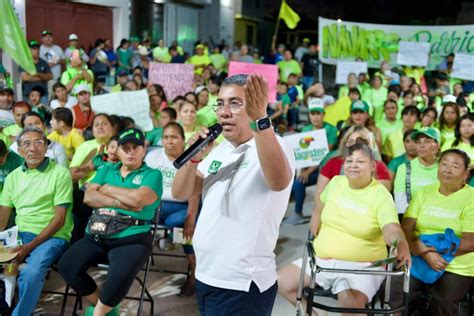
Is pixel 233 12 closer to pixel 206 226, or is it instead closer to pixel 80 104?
pixel 80 104

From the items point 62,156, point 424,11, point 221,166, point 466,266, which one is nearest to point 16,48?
point 62,156

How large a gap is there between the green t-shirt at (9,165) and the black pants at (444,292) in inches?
125

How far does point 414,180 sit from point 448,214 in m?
0.83

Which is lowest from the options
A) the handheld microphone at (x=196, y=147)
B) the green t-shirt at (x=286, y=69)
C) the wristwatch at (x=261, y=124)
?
the handheld microphone at (x=196, y=147)

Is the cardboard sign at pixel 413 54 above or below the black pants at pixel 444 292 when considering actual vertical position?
above

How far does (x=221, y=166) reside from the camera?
90.4 inches

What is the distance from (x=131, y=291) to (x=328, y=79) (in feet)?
46.0

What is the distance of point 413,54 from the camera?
12.0 metres

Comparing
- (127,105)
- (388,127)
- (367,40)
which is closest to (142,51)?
(367,40)

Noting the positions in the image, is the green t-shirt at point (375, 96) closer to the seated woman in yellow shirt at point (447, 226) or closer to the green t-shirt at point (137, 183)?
the seated woman in yellow shirt at point (447, 226)

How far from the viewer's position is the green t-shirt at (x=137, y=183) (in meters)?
4.01

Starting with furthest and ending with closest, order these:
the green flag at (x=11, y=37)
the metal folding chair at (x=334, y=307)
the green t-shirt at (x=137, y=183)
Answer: the green flag at (x=11, y=37)
the green t-shirt at (x=137, y=183)
the metal folding chair at (x=334, y=307)

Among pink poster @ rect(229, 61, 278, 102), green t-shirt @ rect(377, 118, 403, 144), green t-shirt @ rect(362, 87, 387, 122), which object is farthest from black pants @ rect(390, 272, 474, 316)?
green t-shirt @ rect(362, 87, 387, 122)

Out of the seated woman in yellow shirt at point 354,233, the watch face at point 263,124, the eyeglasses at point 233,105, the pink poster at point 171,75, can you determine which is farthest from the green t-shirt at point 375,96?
the watch face at point 263,124
